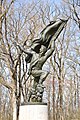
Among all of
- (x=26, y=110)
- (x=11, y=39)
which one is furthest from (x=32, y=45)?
(x=11, y=39)

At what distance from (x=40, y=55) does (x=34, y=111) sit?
61.4 inches

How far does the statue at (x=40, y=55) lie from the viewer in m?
7.12

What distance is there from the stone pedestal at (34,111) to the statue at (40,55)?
285mm

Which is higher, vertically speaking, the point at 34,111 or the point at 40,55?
the point at 40,55

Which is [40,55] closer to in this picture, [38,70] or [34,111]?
[38,70]

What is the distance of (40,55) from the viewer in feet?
24.4

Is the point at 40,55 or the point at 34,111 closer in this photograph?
the point at 34,111

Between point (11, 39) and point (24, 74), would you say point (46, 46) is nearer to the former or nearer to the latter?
point (11, 39)

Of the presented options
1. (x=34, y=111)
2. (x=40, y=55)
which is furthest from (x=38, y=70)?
(x=34, y=111)

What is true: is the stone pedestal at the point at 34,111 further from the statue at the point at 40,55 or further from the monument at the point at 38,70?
the statue at the point at 40,55

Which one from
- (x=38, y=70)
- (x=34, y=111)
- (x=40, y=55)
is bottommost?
(x=34, y=111)

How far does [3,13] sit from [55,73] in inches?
341

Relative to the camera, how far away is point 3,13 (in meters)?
14.5

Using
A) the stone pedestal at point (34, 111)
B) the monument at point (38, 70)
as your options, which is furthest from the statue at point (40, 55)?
the stone pedestal at point (34, 111)
